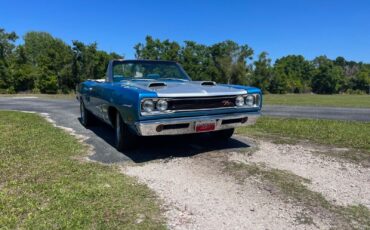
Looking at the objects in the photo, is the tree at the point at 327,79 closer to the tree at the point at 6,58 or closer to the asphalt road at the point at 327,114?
the tree at the point at 6,58

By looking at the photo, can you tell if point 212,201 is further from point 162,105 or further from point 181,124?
point 162,105

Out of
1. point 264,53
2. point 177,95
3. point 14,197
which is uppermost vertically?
point 264,53

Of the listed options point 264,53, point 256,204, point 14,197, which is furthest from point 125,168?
point 264,53

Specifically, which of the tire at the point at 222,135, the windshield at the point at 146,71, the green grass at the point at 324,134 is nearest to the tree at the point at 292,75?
the green grass at the point at 324,134

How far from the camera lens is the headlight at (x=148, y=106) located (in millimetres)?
4555

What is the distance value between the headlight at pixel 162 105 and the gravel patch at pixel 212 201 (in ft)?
2.60

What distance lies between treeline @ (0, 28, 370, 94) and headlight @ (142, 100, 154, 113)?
4041 cm

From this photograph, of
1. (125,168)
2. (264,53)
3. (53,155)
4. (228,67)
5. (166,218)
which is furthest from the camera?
(264,53)

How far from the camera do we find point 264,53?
2559 inches

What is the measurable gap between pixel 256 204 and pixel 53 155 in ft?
11.2

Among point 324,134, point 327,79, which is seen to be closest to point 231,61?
point 327,79

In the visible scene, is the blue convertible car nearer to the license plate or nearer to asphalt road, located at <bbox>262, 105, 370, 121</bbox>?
the license plate

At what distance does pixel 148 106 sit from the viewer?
4586 millimetres

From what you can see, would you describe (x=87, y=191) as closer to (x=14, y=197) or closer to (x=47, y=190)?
(x=47, y=190)
